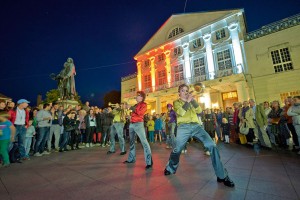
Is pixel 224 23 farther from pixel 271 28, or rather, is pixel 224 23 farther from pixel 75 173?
pixel 75 173

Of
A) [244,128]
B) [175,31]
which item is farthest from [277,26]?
[244,128]

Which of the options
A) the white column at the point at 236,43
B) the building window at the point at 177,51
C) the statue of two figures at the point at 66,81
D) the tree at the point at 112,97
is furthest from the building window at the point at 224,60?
the tree at the point at 112,97

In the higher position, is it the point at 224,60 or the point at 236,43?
the point at 236,43

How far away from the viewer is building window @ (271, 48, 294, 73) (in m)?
15.8

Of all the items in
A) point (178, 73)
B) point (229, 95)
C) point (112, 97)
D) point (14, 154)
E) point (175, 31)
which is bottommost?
point (14, 154)

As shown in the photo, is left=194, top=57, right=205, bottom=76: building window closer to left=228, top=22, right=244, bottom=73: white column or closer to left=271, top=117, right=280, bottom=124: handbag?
left=228, top=22, right=244, bottom=73: white column

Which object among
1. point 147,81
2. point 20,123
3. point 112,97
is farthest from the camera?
point 112,97

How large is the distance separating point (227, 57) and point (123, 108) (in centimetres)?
1771

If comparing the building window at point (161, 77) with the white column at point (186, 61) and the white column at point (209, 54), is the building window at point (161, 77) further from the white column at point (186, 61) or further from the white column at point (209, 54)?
the white column at point (209, 54)

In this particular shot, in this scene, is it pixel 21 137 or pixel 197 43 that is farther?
pixel 197 43

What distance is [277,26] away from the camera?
16.4m

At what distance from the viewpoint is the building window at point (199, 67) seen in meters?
21.2

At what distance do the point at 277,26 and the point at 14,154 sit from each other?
22604 mm

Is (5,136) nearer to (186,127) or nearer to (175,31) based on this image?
(186,127)
